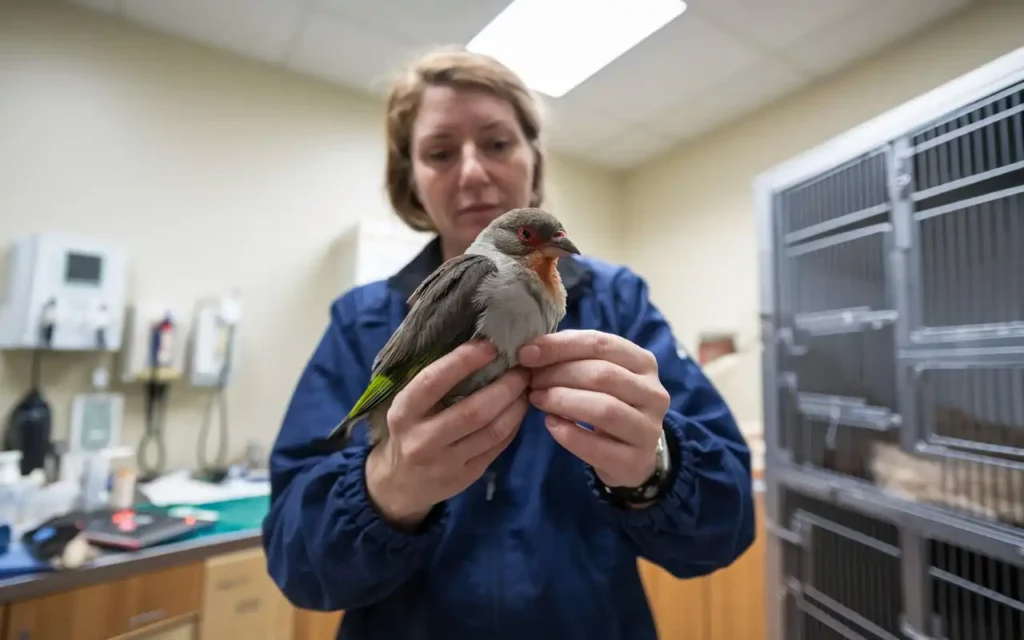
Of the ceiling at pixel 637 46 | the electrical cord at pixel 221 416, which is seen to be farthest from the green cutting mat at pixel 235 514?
the ceiling at pixel 637 46

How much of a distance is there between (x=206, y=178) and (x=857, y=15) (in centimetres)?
297

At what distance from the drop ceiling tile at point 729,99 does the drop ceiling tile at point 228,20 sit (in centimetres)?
202

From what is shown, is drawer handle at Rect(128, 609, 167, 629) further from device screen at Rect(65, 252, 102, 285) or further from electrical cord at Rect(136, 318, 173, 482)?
device screen at Rect(65, 252, 102, 285)

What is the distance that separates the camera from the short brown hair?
2.98ft

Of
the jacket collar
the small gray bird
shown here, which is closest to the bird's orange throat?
the small gray bird

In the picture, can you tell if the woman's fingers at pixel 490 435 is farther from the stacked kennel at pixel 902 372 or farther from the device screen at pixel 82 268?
the device screen at pixel 82 268

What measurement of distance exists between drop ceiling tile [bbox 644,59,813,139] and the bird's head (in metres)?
2.46

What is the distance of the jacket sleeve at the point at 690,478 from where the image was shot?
69 cm

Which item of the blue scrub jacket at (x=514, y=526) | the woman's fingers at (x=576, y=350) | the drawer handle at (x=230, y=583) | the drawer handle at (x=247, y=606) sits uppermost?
the woman's fingers at (x=576, y=350)

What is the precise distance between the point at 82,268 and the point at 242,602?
1.45m

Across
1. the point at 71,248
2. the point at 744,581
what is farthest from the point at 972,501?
the point at 71,248

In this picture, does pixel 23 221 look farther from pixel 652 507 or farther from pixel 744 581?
pixel 744 581

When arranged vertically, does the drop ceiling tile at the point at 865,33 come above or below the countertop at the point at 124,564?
above

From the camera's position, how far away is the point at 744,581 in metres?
2.14
